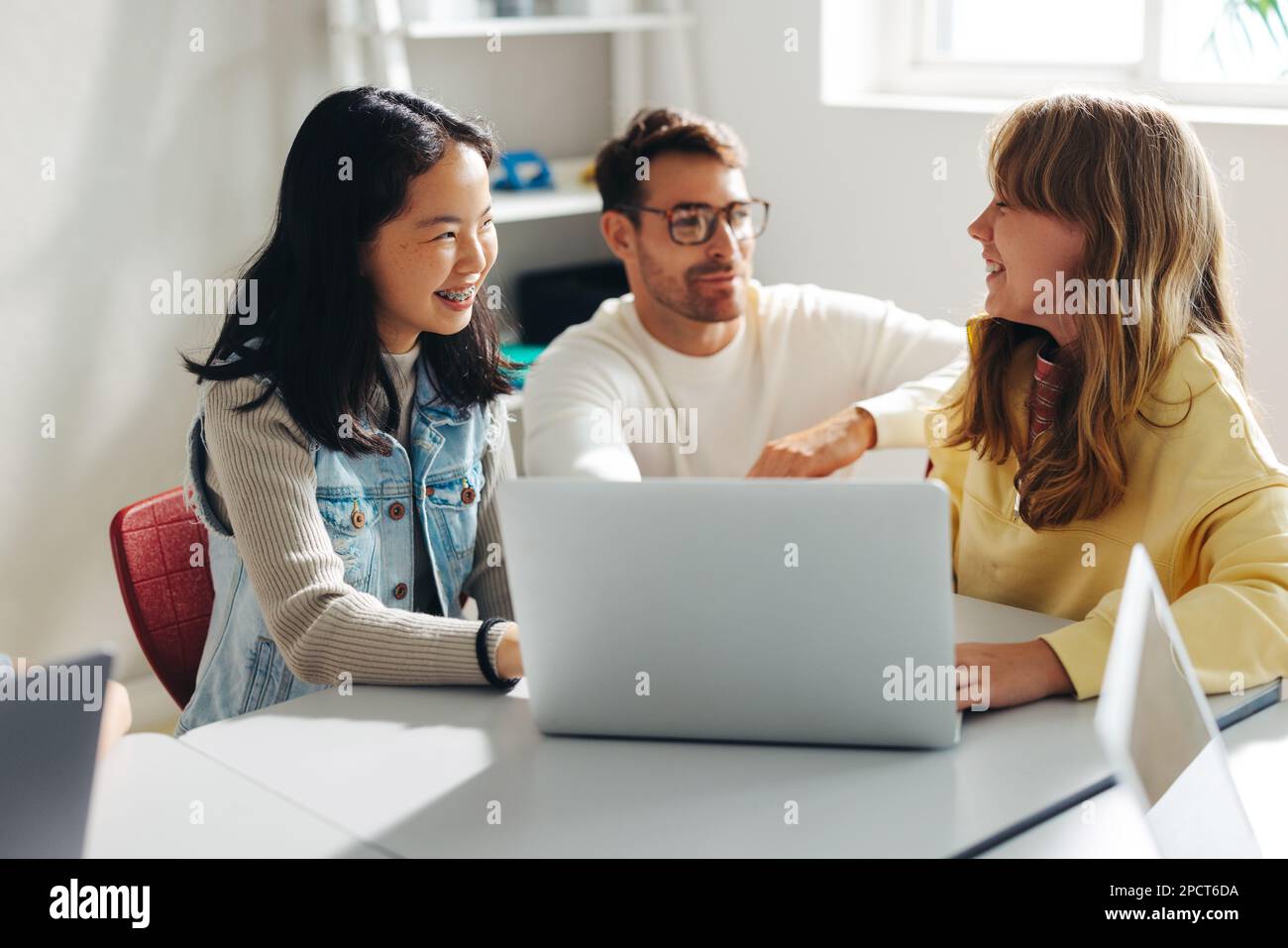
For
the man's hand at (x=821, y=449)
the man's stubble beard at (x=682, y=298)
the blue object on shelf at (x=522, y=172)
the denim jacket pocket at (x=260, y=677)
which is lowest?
the denim jacket pocket at (x=260, y=677)

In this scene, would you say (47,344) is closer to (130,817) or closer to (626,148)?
(626,148)

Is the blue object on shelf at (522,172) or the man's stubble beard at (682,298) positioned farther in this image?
the blue object on shelf at (522,172)

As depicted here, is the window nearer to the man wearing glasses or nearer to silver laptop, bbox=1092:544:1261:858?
the man wearing glasses

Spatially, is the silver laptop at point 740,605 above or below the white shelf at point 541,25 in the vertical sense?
below

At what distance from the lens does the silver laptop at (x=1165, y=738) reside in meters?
0.81

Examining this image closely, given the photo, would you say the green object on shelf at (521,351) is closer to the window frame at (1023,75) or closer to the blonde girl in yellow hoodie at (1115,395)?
the window frame at (1023,75)

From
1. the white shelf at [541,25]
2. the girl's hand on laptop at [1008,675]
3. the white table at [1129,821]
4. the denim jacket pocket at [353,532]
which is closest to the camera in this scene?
the white table at [1129,821]

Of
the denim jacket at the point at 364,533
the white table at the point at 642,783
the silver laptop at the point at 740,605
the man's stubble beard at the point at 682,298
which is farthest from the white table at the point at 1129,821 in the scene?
the man's stubble beard at the point at 682,298

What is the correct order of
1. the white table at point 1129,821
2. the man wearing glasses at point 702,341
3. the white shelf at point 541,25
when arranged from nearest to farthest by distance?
the white table at point 1129,821 < the man wearing glasses at point 702,341 < the white shelf at point 541,25

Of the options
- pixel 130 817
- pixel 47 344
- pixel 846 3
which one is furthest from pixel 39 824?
pixel 846 3

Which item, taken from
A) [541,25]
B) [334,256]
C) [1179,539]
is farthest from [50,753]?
[541,25]

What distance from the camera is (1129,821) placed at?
105 centimetres

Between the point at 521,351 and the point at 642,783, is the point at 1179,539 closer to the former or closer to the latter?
the point at 642,783
